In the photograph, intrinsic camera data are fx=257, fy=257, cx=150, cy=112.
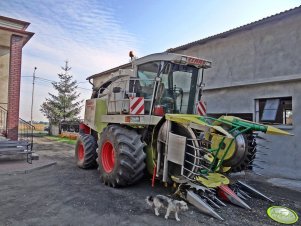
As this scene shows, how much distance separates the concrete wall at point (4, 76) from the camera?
988cm

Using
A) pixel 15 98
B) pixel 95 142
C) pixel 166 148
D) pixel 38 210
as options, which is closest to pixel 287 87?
pixel 166 148

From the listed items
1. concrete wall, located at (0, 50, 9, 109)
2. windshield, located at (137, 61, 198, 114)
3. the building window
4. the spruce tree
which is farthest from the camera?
the spruce tree

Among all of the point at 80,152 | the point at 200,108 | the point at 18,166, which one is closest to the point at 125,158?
the point at 200,108

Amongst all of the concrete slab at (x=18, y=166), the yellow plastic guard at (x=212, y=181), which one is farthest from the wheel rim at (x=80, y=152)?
the yellow plastic guard at (x=212, y=181)

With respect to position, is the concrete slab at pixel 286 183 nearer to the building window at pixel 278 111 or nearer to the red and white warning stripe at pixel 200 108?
→ the building window at pixel 278 111

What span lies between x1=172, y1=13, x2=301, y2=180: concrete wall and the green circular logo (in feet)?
10.7

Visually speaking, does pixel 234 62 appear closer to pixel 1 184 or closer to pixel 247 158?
pixel 247 158

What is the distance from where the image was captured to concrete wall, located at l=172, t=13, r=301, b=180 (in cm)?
736

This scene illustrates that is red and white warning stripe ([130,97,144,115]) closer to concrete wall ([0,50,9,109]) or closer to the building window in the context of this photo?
the building window

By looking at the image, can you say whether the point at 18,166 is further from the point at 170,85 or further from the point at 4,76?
the point at 170,85

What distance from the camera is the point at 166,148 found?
4.63 meters

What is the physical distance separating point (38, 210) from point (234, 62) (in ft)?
24.9

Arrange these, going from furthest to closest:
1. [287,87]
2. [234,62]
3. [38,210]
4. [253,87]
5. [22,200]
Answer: [234,62] < [253,87] < [287,87] < [22,200] < [38,210]

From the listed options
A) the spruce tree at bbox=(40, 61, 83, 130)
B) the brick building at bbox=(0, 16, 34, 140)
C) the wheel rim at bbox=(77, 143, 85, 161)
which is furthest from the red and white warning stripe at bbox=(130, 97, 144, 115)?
the spruce tree at bbox=(40, 61, 83, 130)
